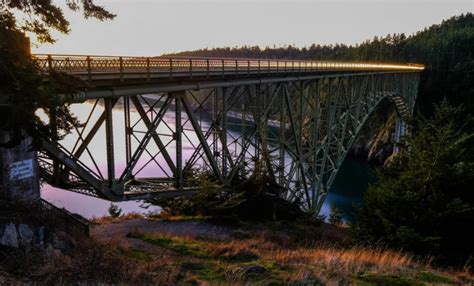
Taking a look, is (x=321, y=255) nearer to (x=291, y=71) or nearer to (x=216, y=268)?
(x=216, y=268)

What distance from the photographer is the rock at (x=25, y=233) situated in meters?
8.20

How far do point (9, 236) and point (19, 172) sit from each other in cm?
332

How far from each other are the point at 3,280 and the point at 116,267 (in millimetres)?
1951

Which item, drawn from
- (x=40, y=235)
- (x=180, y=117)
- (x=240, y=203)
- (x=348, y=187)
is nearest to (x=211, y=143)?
(x=240, y=203)

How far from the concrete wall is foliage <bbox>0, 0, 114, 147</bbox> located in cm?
92

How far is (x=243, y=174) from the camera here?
2080 cm

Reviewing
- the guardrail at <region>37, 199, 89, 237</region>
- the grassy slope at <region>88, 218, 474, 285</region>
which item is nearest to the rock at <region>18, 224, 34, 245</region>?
the guardrail at <region>37, 199, 89, 237</region>

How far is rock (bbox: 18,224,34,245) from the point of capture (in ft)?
26.9

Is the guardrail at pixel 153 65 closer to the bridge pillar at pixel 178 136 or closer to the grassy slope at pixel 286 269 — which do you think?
the bridge pillar at pixel 178 136

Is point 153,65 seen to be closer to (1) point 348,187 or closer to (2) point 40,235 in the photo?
(2) point 40,235

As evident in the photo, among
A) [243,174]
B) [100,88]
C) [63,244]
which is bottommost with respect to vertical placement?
[243,174]

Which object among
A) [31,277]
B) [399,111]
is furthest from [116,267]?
[399,111]

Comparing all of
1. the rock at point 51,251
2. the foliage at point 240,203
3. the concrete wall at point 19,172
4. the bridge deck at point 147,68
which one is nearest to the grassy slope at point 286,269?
the rock at point 51,251

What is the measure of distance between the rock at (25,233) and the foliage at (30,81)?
1.79 metres
